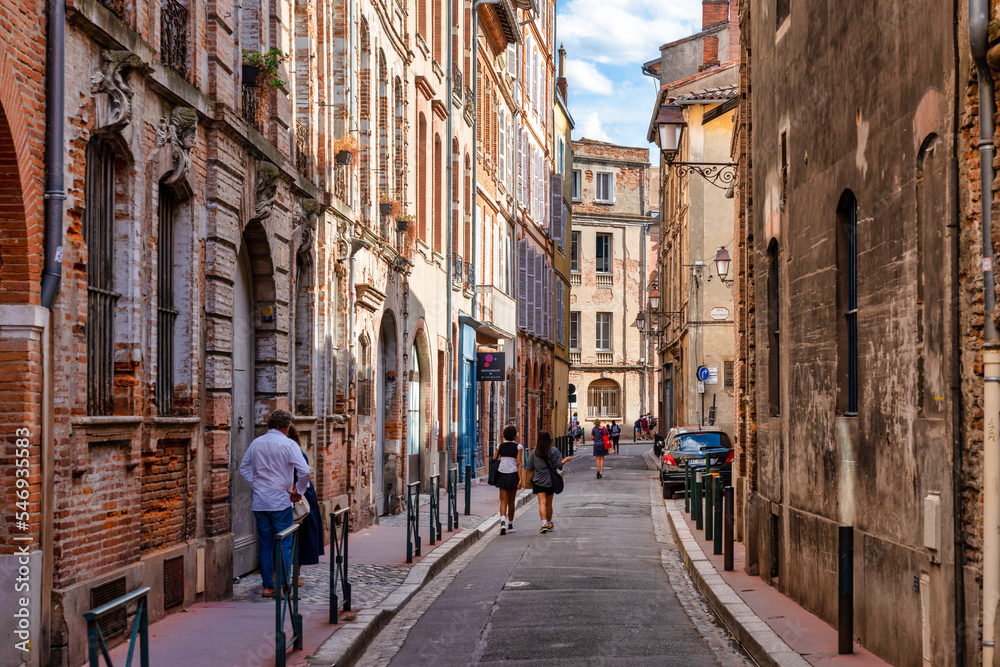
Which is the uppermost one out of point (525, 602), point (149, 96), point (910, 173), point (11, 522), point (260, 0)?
point (260, 0)

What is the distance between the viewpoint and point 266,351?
14.5m

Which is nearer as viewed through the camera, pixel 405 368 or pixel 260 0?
pixel 260 0

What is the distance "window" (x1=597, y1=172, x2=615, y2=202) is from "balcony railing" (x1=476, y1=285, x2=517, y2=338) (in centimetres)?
3255

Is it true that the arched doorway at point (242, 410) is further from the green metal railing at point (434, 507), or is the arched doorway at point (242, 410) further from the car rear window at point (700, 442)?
the car rear window at point (700, 442)

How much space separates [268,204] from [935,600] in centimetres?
861

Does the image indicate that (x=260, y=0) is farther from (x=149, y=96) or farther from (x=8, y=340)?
(x=8, y=340)

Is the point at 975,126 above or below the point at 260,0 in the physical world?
below

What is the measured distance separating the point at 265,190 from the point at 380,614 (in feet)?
17.0

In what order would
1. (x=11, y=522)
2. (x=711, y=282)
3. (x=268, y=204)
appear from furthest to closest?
(x=711, y=282) → (x=268, y=204) → (x=11, y=522)

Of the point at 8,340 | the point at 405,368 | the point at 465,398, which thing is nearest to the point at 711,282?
the point at 465,398

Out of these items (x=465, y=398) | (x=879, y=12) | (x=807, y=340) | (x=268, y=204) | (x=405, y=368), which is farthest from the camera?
(x=465, y=398)

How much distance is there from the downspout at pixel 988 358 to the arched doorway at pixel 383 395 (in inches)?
595

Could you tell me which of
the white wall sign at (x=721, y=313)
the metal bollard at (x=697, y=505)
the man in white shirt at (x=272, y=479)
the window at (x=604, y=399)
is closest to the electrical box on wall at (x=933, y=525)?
the man in white shirt at (x=272, y=479)

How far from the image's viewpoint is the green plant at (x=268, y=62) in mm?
13750
